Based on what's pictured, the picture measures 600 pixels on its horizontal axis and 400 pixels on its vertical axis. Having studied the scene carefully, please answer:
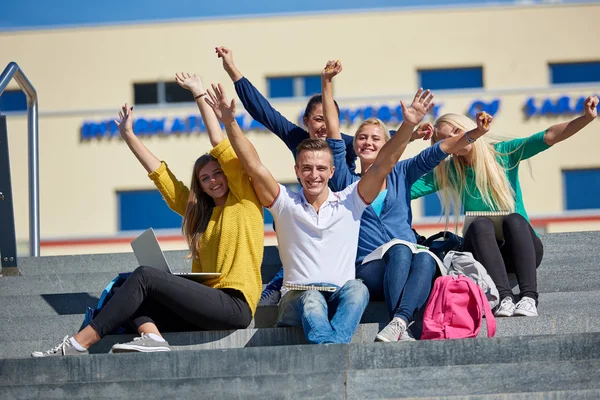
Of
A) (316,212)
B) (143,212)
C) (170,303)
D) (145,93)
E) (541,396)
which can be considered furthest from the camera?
(145,93)

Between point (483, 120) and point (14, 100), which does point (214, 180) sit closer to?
point (483, 120)

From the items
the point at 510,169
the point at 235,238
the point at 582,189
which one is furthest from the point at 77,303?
the point at 582,189

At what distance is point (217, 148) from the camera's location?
5.35 meters

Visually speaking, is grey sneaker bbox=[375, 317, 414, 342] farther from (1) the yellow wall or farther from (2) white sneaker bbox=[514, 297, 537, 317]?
(1) the yellow wall

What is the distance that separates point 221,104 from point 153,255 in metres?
0.86

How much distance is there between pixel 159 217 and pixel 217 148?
14646 mm

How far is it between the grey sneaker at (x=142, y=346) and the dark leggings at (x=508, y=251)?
5.93ft

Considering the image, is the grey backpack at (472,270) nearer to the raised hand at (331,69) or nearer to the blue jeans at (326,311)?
the blue jeans at (326,311)

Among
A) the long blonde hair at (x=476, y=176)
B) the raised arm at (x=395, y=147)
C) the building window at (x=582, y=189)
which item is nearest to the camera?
the raised arm at (x=395, y=147)

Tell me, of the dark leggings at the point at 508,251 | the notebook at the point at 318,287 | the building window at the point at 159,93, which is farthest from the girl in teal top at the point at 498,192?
the building window at the point at 159,93

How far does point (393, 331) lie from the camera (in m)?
4.76

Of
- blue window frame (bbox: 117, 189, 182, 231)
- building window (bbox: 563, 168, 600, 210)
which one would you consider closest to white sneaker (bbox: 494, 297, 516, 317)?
blue window frame (bbox: 117, 189, 182, 231)

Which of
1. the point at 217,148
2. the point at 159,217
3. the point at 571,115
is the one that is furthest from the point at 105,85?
the point at 217,148

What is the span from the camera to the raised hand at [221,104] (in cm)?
520
